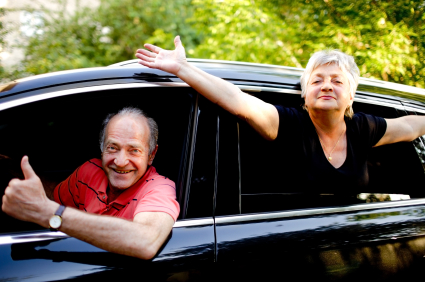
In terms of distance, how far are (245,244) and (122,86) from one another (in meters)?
0.93

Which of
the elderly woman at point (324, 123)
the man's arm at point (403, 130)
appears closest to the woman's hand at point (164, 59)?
the elderly woman at point (324, 123)

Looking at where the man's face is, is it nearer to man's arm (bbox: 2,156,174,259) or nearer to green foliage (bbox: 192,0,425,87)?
man's arm (bbox: 2,156,174,259)

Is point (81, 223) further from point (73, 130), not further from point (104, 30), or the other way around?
point (104, 30)

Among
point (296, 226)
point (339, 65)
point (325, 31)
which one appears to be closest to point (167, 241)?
point (296, 226)

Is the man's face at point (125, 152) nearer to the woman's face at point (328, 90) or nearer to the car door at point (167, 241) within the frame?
the car door at point (167, 241)

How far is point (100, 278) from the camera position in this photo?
1.50 meters

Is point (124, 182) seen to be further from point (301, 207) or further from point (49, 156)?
point (49, 156)

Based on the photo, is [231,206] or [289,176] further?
[289,176]

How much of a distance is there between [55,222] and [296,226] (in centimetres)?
108

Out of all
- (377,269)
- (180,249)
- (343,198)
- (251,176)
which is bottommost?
(377,269)

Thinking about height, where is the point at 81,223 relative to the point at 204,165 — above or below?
below

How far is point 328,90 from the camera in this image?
220 cm

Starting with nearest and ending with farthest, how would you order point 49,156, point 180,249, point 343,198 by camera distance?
point 180,249 → point 343,198 → point 49,156

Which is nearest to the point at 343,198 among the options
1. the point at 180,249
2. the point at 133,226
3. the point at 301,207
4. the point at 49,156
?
the point at 301,207
